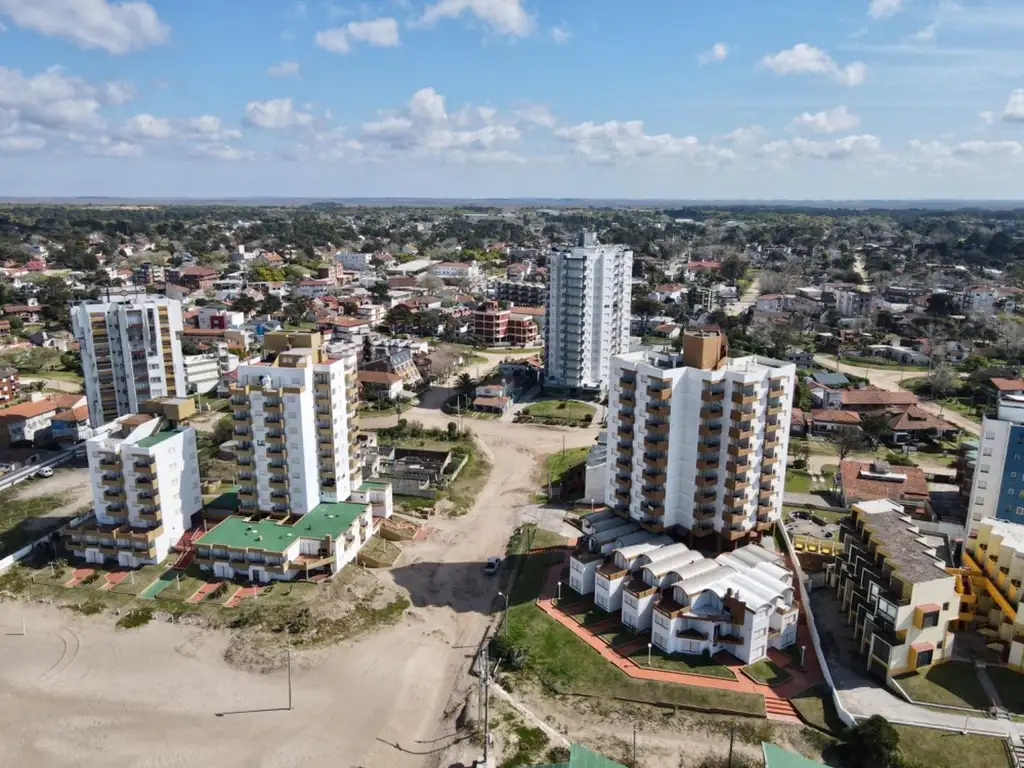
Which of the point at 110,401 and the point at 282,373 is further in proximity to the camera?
the point at 110,401

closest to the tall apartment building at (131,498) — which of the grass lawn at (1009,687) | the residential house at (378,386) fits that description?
the residential house at (378,386)

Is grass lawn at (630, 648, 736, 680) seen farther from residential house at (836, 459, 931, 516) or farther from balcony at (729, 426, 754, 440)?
residential house at (836, 459, 931, 516)

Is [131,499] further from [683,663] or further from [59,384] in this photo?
[59,384]

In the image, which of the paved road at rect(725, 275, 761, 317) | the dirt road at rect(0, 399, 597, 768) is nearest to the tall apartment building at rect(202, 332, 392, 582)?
the dirt road at rect(0, 399, 597, 768)

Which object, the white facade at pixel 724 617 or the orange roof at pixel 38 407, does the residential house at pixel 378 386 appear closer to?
the orange roof at pixel 38 407

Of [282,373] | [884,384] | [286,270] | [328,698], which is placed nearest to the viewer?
[328,698]

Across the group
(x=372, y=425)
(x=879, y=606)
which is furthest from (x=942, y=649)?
(x=372, y=425)

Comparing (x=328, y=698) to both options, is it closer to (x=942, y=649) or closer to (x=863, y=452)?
(x=942, y=649)

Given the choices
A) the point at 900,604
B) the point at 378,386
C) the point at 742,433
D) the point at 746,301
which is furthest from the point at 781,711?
the point at 746,301
